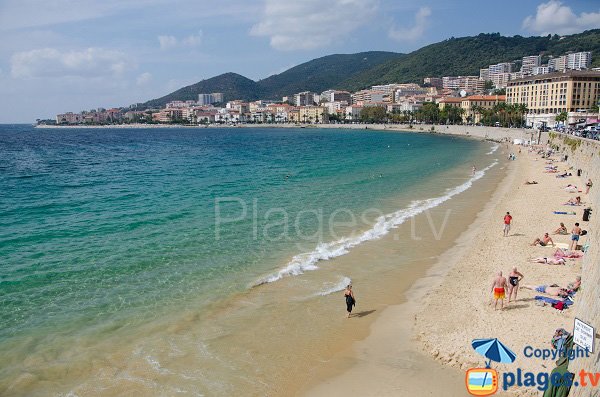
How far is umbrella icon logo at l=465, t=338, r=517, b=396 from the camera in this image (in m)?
8.81

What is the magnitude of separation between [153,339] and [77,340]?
199 cm

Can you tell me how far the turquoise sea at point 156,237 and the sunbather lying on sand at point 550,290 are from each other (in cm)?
749

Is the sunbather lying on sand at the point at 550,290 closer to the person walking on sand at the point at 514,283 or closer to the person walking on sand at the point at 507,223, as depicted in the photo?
the person walking on sand at the point at 514,283

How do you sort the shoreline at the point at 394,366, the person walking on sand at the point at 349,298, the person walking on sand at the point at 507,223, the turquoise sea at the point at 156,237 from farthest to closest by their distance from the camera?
1. the person walking on sand at the point at 507,223
2. the turquoise sea at the point at 156,237
3. the person walking on sand at the point at 349,298
4. the shoreline at the point at 394,366

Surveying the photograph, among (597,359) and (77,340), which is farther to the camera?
(77,340)

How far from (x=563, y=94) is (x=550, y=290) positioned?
10710cm

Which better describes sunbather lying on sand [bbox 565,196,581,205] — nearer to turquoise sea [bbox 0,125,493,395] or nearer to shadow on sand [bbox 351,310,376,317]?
turquoise sea [bbox 0,125,493,395]

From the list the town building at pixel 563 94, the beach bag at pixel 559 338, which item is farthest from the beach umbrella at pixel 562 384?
the town building at pixel 563 94

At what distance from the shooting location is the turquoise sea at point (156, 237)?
44.2 feet

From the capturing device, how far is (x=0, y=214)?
26.8 metres

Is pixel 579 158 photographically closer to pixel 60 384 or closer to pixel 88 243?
pixel 88 243

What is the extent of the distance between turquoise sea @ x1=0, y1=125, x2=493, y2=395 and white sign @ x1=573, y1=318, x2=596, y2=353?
32.5 ft

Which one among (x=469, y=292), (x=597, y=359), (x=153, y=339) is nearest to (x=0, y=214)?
(x=153, y=339)

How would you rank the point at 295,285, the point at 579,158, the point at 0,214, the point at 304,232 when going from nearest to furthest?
the point at 295,285 → the point at 304,232 → the point at 0,214 → the point at 579,158
